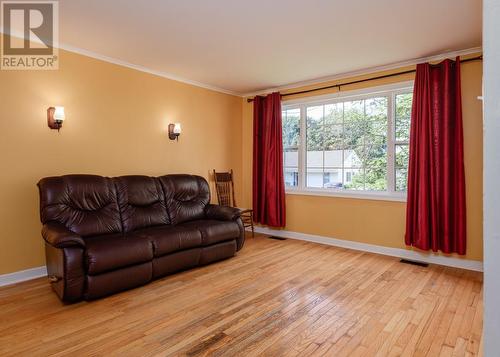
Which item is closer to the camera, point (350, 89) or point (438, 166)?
point (438, 166)

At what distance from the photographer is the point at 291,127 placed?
5230 mm

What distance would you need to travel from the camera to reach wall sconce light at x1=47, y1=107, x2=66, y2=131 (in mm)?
3285

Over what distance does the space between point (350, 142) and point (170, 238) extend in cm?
288

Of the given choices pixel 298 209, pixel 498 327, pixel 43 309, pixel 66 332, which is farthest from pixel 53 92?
pixel 498 327

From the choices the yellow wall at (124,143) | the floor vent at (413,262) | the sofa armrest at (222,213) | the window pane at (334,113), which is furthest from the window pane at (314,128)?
the floor vent at (413,262)

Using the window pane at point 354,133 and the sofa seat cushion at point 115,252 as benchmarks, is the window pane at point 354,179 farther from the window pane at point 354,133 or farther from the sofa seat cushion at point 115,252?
the sofa seat cushion at point 115,252

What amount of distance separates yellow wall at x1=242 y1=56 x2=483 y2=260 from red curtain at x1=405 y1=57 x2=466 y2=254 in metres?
0.10

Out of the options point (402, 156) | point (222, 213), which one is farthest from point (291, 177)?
point (402, 156)

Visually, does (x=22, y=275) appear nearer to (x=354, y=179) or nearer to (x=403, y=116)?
(x=354, y=179)

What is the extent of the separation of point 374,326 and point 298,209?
9.21ft

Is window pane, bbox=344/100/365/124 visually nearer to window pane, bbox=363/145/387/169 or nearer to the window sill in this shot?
window pane, bbox=363/145/387/169

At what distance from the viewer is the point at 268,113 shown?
518 centimetres

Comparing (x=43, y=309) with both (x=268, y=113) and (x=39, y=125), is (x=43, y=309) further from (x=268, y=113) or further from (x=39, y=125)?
(x=268, y=113)

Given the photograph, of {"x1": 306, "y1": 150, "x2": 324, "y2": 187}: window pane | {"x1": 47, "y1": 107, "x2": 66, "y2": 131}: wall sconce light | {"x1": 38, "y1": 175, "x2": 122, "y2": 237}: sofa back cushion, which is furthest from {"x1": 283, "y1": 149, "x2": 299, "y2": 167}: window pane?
{"x1": 47, "y1": 107, "x2": 66, "y2": 131}: wall sconce light
